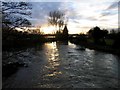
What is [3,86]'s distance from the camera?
41.2 feet

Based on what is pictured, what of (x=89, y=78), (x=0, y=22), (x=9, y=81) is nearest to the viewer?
(x=0, y=22)

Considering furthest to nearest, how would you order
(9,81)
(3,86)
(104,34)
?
(104,34) → (9,81) → (3,86)

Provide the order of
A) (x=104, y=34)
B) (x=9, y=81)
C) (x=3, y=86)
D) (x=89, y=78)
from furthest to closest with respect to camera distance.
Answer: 1. (x=104, y=34)
2. (x=89, y=78)
3. (x=9, y=81)
4. (x=3, y=86)

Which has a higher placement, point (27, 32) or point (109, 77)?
point (27, 32)

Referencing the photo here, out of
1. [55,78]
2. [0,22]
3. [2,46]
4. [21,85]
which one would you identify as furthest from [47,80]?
[0,22]

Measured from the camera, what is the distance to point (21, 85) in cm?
1279

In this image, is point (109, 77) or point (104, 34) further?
point (104, 34)

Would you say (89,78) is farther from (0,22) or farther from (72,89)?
(0,22)

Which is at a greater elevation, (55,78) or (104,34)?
(104,34)

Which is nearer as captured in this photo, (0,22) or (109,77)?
(0,22)

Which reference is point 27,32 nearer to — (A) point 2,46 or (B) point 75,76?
(A) point 2,46

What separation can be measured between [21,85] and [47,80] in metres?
2.20

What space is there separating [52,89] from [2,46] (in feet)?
16.8

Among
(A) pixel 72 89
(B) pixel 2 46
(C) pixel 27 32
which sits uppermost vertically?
(C) pixel 27 32
